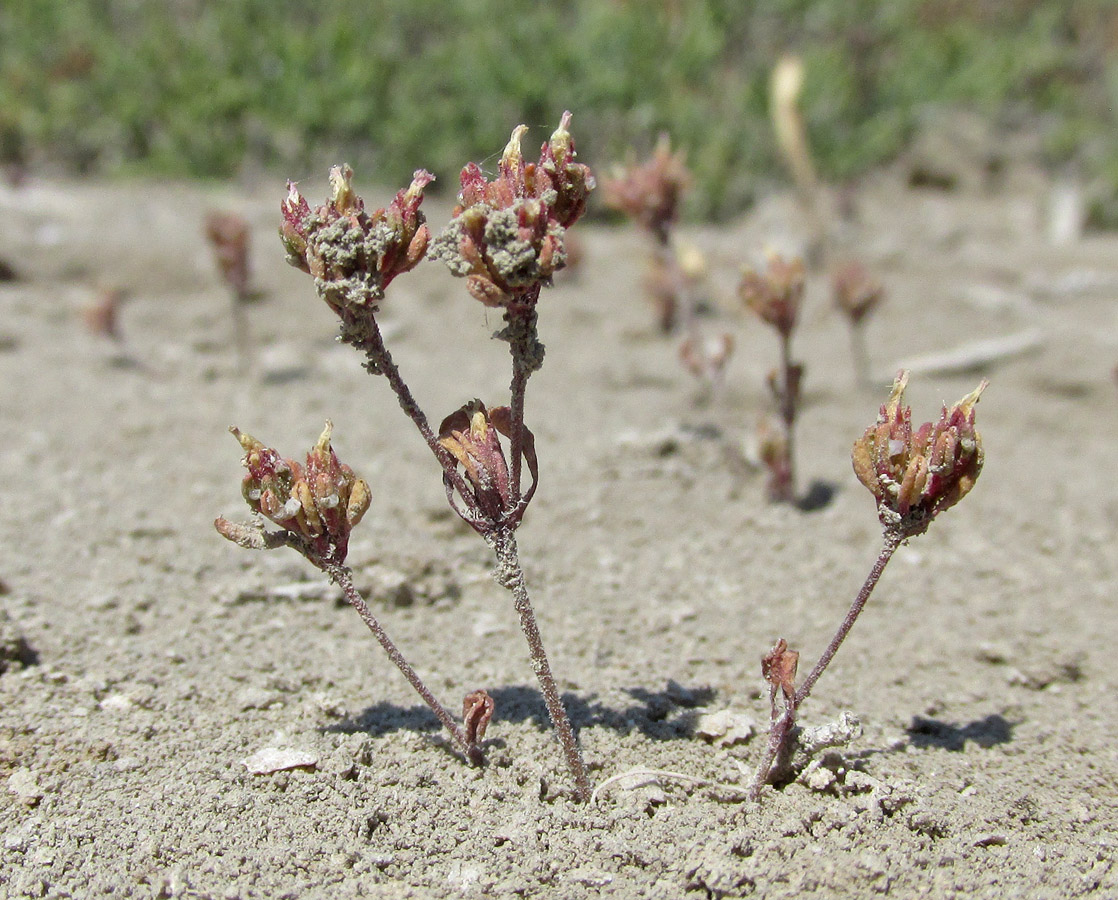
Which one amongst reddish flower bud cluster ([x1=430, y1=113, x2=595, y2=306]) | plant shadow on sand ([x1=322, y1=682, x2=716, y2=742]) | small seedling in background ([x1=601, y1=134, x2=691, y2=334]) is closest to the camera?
reddish flower bud cluster ([x1=430, y1=113, x2=595, y2=306])

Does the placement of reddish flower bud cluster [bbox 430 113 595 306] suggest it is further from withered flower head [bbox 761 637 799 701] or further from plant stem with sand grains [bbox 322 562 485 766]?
withered flower head [bbox 761 637 799 701]

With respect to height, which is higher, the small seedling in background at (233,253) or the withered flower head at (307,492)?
the small seedling in background at (233,253)

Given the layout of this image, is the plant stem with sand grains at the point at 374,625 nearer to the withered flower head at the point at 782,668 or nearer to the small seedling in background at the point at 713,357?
the withered flower head at the point at 782,668

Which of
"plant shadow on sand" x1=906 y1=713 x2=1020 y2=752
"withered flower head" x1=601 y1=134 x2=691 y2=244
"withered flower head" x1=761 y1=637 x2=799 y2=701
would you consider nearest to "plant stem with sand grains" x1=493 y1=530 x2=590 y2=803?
"withered flower head" x1=761 y1=637 x2=799 y2=701

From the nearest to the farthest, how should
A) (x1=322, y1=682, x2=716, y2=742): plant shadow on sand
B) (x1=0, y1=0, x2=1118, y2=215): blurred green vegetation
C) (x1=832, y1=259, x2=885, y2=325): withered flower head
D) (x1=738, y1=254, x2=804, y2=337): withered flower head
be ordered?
1. (x1=322, y1=682, x2=716, y2=742): plant shadow on sand
2. (x1=738, y1=254, x2=804, y2=337): withered flower head
3. (x1=832, y1=259, x2=885, y2=325): withered flower head
4. (x1=0, y1=0, x2=1118, y2=215): blurred green vegetation

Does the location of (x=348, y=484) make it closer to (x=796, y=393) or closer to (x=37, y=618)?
(x=37, y=618)

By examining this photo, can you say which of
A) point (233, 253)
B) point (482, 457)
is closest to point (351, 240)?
point (482, 457)

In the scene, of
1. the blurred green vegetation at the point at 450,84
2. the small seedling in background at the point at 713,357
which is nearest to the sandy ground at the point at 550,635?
the small seedling in background at the point at 713,357
